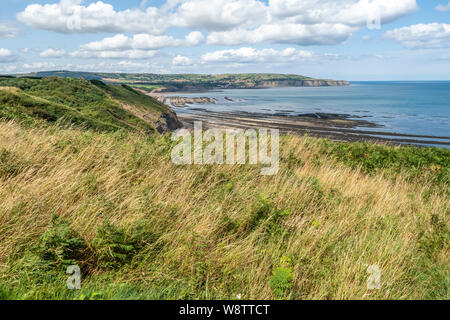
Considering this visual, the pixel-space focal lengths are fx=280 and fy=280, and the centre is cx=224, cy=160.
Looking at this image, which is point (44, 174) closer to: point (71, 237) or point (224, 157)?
point (71, 237)

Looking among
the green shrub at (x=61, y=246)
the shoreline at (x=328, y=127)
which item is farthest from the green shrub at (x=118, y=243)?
the shoreline at (x=328, y=127)

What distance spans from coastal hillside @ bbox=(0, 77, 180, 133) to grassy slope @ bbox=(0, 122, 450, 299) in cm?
1882

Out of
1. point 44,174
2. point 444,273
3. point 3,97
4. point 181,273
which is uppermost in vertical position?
point 3,97

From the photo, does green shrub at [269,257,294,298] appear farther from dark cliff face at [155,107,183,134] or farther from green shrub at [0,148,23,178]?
dark cliff face at [155,107,183,134]

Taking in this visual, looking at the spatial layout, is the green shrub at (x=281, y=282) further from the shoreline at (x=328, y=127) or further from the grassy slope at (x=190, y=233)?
the shoreline at (x=328, y=127)

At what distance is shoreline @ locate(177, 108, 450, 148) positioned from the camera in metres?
42.1

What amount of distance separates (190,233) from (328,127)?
53666 mm

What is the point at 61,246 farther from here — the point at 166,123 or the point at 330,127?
the point at 330,127

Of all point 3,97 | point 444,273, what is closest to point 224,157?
point 444,273

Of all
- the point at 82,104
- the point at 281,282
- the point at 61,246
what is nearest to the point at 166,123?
the point at 82,104

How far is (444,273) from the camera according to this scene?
3613 millimetres

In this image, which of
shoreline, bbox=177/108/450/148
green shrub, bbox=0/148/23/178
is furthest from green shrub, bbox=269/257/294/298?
shoreline, bbox=177/108/450/148
